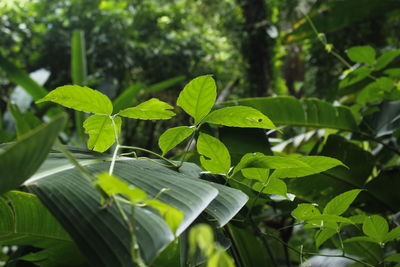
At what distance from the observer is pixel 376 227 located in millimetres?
359

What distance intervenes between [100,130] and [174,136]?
7 cm

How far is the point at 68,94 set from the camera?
29 centimetres

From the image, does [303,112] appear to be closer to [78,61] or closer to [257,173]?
[257,173]

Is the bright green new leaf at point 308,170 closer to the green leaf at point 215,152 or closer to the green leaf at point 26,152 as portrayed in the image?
the green leaf at point 215,152

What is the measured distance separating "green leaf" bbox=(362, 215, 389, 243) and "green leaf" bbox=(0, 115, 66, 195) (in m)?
0.30

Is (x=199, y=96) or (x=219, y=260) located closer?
(x=219, y=260)

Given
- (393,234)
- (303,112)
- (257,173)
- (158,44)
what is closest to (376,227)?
(393,234)

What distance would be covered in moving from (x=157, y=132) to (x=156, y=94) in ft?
1.33

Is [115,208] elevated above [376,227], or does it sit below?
above

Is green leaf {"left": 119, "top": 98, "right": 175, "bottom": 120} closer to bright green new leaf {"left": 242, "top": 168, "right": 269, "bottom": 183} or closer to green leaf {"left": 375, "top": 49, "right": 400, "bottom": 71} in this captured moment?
bright green new leaf {"left": 242, "top": 168, "right": 269, "bottom": 183}

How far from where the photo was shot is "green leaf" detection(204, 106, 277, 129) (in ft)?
1.05

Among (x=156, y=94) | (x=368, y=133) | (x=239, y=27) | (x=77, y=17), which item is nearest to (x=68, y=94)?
(x=368, y=133)

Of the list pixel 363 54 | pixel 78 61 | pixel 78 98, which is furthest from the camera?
pixel 78 61

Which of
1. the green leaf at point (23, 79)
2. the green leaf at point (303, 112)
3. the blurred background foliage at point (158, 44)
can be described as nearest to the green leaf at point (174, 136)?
the green leaf at point (303, 112)
